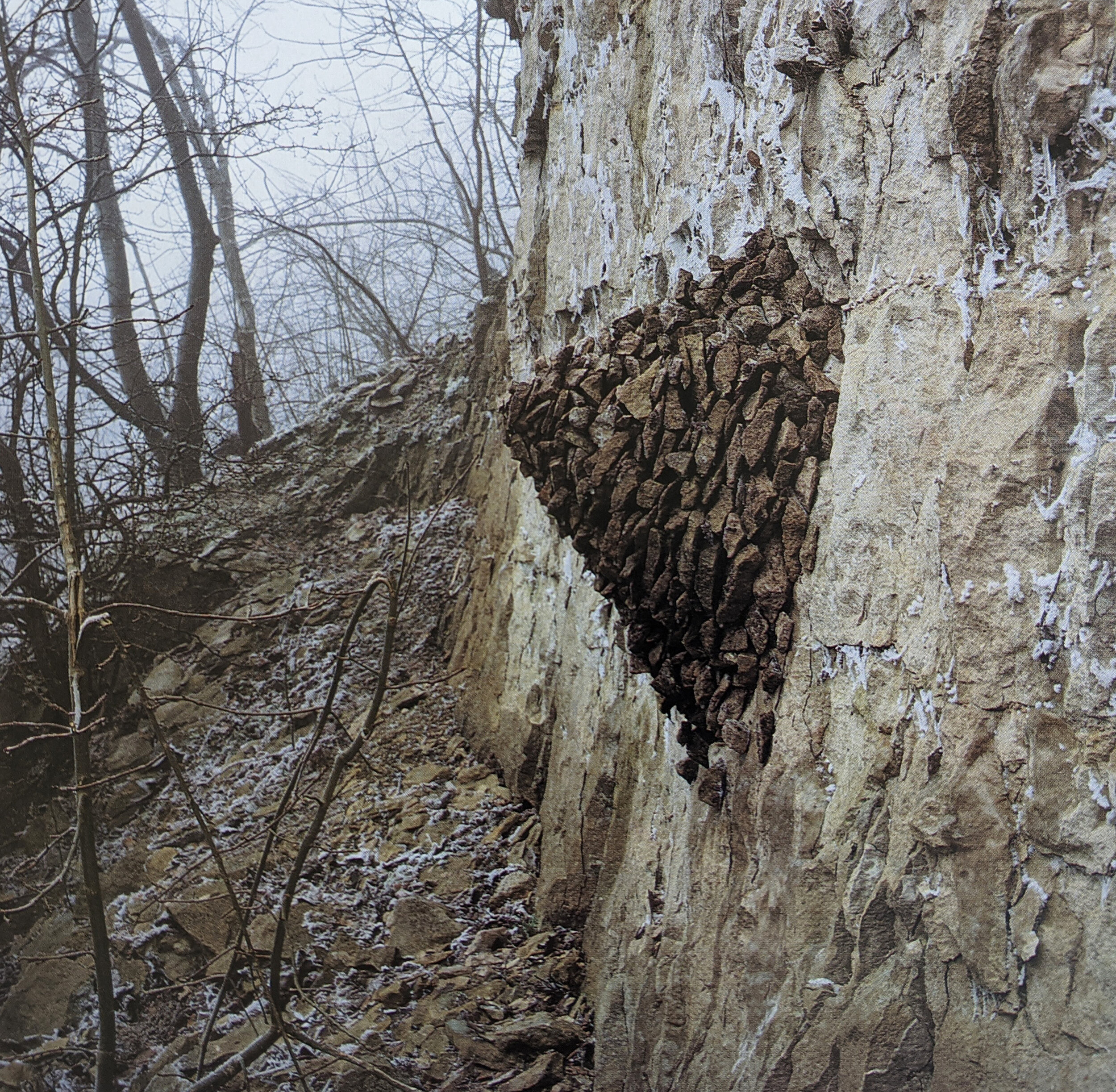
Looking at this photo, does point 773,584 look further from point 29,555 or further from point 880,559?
point 29,555

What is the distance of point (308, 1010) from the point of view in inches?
79.4

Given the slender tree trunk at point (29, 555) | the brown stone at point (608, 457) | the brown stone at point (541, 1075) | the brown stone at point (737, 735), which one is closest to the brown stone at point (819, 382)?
the brown stone at point (608, 457)

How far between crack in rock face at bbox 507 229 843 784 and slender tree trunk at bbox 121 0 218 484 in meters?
2.55

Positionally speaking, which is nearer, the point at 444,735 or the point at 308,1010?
the point at 308,1010

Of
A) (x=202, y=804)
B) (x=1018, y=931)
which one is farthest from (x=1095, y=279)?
(x=202, y=804)

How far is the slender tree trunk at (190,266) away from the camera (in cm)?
358

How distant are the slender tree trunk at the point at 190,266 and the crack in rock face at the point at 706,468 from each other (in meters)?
2.55

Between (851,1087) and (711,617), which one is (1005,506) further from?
(851,1087)

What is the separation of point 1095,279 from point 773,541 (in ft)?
1.87

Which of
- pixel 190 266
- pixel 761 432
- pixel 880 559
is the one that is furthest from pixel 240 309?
pixel 880 559

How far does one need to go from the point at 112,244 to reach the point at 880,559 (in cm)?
361

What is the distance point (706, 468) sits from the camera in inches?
56.4

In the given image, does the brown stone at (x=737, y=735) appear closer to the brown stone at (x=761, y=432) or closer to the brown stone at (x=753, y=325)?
the brown stone at (x=761, y=432)

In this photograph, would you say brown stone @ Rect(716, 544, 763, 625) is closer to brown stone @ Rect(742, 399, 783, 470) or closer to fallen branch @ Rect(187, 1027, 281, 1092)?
brown stone @ Rect(742, 399, 783, 470)
